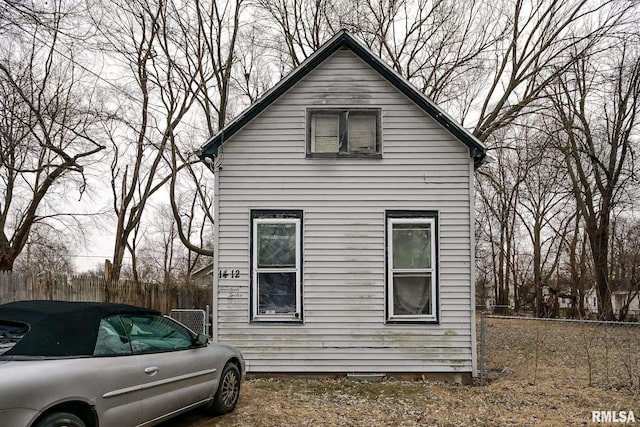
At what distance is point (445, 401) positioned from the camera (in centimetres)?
767

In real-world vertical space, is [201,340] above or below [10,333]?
below

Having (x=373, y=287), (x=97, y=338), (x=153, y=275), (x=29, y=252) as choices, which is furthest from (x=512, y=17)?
(x=153, y=275)

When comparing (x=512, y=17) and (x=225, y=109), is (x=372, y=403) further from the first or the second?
(x=512, y=17)

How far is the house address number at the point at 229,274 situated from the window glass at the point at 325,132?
262 centimetres

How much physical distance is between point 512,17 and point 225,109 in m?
12.0

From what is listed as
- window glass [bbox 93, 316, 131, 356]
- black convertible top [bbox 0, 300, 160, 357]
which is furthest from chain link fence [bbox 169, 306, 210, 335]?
black convertible top [bbox 0, 300, 160, 357]

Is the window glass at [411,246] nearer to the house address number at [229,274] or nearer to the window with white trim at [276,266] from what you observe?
the window with white trim at [276,266]

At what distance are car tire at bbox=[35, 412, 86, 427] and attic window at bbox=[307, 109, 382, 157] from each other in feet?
19.9

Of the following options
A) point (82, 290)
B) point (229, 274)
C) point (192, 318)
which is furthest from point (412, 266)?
point (82, 290)

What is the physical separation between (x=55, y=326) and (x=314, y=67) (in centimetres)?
655

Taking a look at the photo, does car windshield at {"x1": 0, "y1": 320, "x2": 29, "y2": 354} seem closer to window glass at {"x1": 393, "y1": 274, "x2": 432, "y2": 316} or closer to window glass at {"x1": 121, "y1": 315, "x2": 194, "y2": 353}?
window glass at {"x1": 121, "y1": 315, "x2": 194, "y2": 353}

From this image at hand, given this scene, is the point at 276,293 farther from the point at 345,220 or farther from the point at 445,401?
the point at 445,401

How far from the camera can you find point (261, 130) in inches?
367

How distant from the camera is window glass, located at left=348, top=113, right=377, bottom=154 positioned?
368 inches
